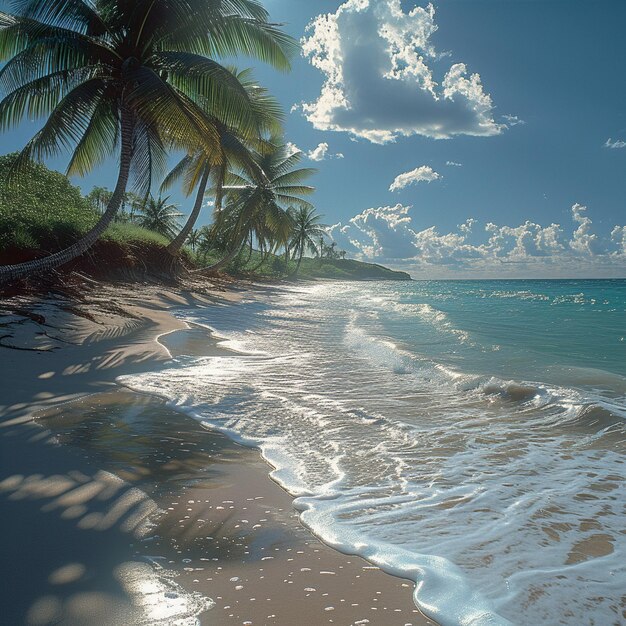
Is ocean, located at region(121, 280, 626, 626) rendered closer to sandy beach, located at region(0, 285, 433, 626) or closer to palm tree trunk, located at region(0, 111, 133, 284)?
sandy beach, located at region(0, 285, 433, 626)

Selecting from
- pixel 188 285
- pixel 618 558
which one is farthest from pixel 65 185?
pixel 618 558

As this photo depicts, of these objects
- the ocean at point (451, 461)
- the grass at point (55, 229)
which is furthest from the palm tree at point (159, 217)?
the ocean at point (451, 461)

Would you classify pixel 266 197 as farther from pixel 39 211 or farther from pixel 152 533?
pixel 152 533

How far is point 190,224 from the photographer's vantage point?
781 inches

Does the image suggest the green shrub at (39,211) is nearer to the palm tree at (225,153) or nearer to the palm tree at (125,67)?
the palm tree at (125,67)

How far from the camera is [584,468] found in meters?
3.13

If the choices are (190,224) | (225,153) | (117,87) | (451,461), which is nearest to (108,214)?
(117,87)

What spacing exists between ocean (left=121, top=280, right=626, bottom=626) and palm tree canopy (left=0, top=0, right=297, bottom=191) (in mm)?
6961

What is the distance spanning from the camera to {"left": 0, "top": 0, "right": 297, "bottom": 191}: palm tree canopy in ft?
34.3

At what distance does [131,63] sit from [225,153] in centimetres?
606

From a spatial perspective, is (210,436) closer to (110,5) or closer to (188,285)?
(110,5)

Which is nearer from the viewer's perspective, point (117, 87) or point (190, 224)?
point (117, 87)

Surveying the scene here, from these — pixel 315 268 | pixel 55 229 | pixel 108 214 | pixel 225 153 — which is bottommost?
pixel 55 229

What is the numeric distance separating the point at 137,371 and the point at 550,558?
15.5ft
